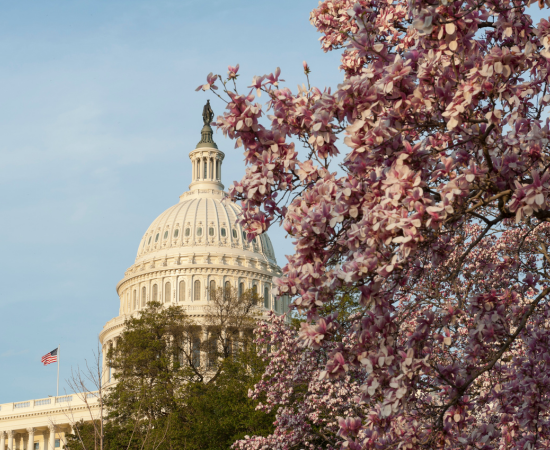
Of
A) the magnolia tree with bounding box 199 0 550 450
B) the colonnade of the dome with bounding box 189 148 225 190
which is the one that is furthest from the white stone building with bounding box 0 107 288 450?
the magnolia tree with bounding box 199 0 550 450

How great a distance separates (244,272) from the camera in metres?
117

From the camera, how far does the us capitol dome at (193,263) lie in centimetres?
11531

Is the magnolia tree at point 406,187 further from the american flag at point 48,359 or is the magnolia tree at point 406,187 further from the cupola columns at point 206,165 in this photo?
the cupola columns at point 206,165

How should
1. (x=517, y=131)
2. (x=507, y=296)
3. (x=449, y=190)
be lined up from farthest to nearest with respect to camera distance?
(x=507, y=296) < (x=517, y=131) < (x=449, y=190)

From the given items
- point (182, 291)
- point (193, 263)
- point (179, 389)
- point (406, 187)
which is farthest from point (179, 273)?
point (406, 187)

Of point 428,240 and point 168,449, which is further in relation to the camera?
point 168,449

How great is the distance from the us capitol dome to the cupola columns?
3307 millimetres

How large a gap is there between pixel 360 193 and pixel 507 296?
6.92 ft

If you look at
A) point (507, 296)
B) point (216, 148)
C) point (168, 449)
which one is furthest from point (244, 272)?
point (507, 296)

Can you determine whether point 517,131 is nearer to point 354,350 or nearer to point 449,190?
point 449,190

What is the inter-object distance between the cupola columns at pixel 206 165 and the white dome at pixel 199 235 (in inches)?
169

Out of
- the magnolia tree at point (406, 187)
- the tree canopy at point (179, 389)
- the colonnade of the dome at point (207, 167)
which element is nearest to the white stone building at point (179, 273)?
the colonnade of the dome at point (207, 167)

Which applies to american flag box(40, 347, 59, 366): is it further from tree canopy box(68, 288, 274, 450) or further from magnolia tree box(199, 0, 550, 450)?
magnolia tree box(199, 0, 550, 450)

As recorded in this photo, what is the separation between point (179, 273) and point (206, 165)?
84.0 feet
